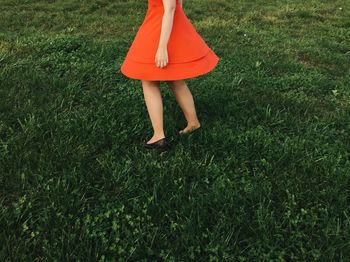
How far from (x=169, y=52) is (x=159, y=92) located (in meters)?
0.42

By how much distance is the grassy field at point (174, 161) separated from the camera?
263 centimetres

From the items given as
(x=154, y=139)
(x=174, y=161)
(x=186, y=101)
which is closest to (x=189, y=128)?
(x=186, y=101)

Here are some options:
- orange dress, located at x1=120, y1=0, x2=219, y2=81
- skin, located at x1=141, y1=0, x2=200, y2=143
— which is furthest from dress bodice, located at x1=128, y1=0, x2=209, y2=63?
skin, located at x1=141, y1=0, x2=200, y2=143

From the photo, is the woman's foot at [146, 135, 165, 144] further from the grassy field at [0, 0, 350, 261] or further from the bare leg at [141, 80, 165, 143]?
the grassy field at [0, 0, 350, 261]

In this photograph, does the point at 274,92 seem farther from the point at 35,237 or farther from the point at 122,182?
the point at 35,237

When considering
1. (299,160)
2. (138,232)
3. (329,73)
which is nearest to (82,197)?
(138,232)

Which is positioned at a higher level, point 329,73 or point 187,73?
point 187,73

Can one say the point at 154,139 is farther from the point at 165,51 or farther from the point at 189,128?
the point at 165,51

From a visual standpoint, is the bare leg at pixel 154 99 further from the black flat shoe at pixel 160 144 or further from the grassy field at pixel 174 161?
the grassy field at pixel 174 161

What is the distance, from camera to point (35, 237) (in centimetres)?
263

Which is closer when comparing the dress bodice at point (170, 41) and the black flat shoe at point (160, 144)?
the dress bodice at point (170, 41)

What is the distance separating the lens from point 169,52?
333 cm

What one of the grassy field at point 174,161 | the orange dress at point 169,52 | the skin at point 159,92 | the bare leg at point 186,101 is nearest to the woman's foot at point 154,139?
the skin at point 159,92

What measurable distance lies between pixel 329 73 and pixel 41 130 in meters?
3.88
